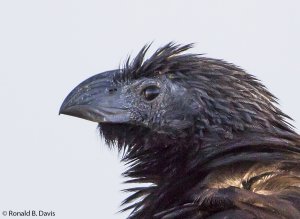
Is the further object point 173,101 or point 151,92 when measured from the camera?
point 151,92

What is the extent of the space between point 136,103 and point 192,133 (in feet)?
1.70

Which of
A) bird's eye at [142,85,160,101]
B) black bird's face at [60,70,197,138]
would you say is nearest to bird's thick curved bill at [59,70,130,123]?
black bird's face at [60,70,197,138]

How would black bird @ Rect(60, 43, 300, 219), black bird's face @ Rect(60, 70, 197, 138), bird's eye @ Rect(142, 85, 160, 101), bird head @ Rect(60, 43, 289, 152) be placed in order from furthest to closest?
bird's eye @ Rect(142, 85, 160, 101) → black bird's face @ Rect(60, 70, 197, 138) → bird head @ Rect(60, 43, 289, 152) → black bird @ Rect(60, 43, 300, 219)

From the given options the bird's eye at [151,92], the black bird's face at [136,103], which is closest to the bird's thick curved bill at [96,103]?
the black bird's face at [136,103]

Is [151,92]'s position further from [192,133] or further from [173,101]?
[192,133]

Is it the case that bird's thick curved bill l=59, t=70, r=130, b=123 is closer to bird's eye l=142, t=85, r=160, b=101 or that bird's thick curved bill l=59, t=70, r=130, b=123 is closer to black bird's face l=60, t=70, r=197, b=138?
black bird's face l=60, t=70, r=197, b=138

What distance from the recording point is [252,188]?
9.05 metres

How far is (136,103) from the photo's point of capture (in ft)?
32.4

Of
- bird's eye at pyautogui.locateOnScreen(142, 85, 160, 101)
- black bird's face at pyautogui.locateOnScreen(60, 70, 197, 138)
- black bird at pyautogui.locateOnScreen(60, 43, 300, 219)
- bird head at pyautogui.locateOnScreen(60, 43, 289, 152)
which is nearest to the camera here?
black bird at pyautogui.locateOnScreen(60, 43, 300, 219)

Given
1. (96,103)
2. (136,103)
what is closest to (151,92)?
(136,103)

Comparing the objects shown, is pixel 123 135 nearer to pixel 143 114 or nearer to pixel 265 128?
pixel 143 114

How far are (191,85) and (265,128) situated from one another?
24.1 inches

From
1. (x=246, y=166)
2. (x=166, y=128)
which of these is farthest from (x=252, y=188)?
(x=166, y=128)

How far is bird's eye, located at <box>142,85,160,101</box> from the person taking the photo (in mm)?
9859
